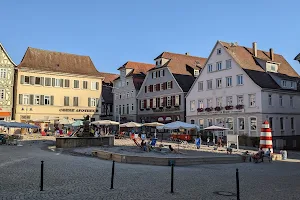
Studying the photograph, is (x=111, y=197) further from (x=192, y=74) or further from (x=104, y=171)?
(x=192, y=74)

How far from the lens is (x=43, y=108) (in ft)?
180

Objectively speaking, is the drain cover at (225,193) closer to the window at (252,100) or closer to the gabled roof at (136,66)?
the window at (252,100)

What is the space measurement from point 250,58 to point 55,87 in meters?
30.8

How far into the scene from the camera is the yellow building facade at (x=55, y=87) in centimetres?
5312

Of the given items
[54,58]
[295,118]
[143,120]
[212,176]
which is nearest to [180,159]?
[212,176]

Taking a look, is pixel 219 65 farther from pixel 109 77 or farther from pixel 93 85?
pixel 109 77

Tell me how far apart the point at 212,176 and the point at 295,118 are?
34769 mm

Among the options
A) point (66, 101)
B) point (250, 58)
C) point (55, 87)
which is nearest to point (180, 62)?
point (250, 58)

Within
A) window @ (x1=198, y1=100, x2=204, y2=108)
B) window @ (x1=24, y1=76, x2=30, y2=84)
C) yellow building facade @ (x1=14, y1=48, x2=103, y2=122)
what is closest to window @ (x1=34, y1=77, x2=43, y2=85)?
yellow building facade @ (x1=14, y1=48, x2=103, y2=122)

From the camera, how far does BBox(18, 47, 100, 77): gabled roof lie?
182 ft

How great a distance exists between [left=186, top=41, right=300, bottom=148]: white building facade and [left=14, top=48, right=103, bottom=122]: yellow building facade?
19216mm

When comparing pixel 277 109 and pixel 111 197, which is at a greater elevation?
pixel 277 109

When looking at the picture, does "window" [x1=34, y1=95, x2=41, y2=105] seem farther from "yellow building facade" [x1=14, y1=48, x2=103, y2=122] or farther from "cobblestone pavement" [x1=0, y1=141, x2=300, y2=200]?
"cobblestone pavement" [x1=0, y1=141, x2=300, y2=200]

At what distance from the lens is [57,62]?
58.2 meters
